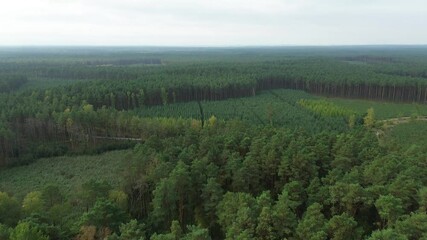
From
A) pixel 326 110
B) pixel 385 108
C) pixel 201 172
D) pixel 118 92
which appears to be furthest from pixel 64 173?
pixel 385 108

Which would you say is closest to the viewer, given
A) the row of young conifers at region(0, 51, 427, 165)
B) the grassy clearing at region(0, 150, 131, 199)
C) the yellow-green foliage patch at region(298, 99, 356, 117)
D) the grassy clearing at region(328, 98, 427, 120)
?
the grassy clearing at region(0, 150, 131, 199)

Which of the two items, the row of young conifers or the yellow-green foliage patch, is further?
the yellow-green foliage patch

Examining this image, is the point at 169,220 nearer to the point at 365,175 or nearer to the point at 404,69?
the point at 365,175

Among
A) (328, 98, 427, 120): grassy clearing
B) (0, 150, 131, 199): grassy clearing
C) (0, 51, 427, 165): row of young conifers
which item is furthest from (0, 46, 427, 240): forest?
(328, 98, 427, 120): grassy clearing

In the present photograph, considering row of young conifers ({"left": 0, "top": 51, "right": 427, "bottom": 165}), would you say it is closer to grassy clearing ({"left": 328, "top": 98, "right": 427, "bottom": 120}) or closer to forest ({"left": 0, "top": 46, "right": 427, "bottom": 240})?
forest ({"left": 0, "top": 46, "right": 427, "bottom": 240})

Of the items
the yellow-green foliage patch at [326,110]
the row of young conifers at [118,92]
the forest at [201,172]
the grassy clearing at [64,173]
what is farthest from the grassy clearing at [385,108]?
the grassy clearing at [64,173]

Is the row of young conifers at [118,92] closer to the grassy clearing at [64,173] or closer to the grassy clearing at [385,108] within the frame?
the grassy clearing at [64,173]
